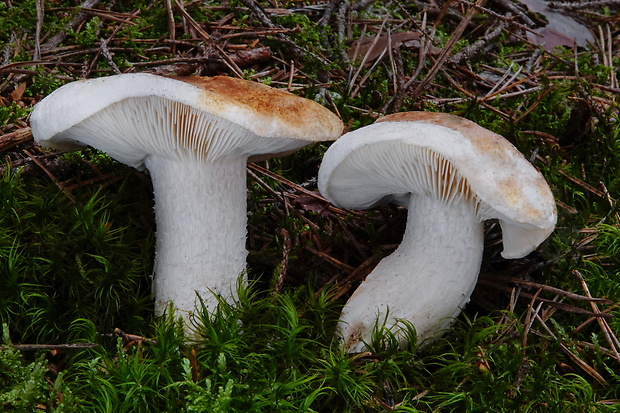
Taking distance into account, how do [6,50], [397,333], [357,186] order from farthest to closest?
[6,50] → [357,186] → [397,333]

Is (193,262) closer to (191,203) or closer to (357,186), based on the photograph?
(191,203)

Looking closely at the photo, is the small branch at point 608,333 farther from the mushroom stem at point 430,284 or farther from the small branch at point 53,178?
the small branch at point 53,178

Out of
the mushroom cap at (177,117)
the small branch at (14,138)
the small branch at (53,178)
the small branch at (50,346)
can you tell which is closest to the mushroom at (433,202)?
the mushroom cap at (177,117)

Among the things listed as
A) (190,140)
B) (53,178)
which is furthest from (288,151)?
(53,178)

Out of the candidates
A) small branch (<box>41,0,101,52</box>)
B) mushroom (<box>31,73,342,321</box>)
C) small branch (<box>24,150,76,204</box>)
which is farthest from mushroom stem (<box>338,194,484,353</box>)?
small branch (<box>41,0,101,52</box>)

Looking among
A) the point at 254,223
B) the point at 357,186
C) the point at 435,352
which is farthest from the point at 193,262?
the point at 435,352

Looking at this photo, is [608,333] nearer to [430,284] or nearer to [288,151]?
[430,284]
